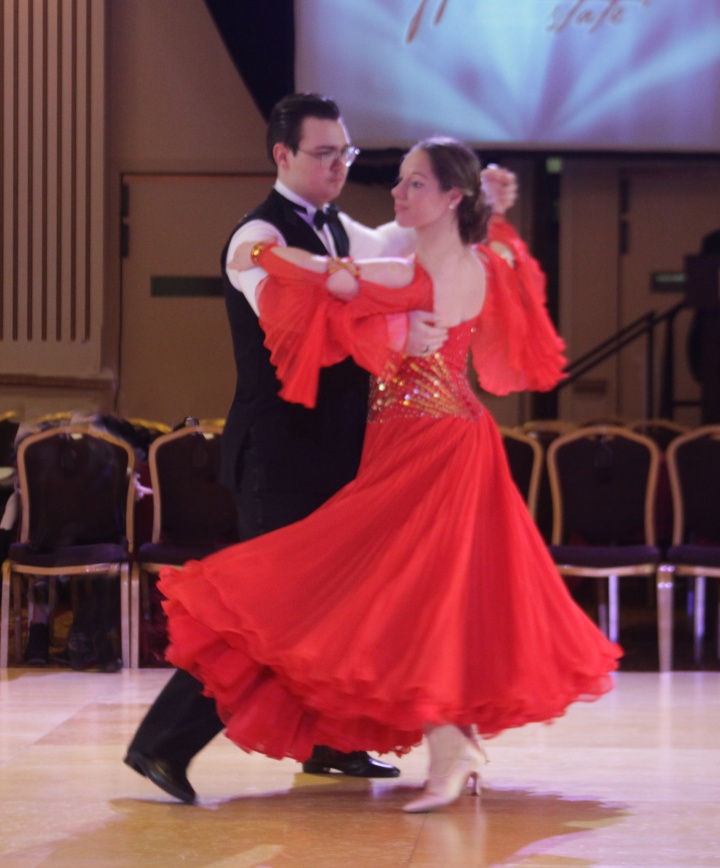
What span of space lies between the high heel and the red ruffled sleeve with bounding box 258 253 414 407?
676 mm

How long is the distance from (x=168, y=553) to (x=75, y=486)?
432 millimetres

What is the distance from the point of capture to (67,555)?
449cm

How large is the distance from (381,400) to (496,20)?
229 inches

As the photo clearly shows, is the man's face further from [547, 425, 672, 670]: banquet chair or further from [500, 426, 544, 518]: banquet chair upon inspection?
[500, 426, 544, 518]: banquet chair

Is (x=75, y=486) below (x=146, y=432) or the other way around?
below

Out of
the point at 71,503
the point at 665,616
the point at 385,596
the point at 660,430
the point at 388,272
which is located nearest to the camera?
the point at 385,596

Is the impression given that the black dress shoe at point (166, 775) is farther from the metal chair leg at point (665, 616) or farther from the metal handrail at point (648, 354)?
the metal handrail at point (648, 354)

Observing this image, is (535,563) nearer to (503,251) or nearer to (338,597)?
(338,597)

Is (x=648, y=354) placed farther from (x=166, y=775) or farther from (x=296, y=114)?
(x=166, y=775)

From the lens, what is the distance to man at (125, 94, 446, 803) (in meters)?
2.56

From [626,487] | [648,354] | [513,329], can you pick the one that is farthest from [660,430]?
[513,329]

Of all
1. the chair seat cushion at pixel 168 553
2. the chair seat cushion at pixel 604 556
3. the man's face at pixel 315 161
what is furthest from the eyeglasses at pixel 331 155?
the chair seat cushion at pixel 604 556

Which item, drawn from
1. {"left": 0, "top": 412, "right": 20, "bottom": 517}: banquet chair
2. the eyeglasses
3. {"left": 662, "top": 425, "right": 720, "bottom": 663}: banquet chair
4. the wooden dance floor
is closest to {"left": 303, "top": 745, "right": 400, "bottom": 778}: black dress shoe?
the wooden dance floor

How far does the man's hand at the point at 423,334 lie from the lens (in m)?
2.57
